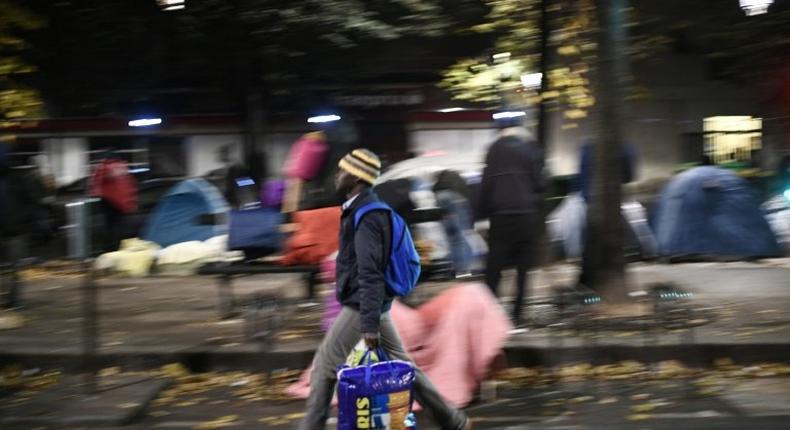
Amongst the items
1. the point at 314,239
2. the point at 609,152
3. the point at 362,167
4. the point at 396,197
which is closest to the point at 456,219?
the point at 396,197

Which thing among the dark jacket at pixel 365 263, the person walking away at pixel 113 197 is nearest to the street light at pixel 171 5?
the person walking away at pixel 113 197

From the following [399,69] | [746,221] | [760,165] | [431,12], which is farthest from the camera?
[399,69]

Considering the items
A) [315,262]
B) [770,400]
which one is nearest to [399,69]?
[315,262]

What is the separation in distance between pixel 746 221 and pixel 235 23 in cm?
902

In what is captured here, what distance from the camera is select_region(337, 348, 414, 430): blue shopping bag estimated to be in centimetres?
532

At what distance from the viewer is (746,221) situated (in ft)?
40.7

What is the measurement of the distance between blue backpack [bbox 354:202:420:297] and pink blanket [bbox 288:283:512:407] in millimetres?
1438

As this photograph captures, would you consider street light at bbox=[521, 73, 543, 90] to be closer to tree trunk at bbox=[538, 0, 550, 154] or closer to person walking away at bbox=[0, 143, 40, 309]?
tree trunk at bbox=[538, 0, 550, 154]

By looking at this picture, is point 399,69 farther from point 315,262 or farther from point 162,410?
point 162,410

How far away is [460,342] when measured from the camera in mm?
7062

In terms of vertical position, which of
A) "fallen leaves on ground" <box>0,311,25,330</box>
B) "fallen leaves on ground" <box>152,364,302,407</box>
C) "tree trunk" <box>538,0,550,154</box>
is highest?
"tree trunk" <box>538,0,550,154</box>

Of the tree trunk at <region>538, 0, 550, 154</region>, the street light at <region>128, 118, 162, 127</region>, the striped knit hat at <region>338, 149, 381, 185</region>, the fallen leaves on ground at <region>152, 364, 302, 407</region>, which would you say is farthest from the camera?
the street light at <region>128, 118, 162, 127</region>

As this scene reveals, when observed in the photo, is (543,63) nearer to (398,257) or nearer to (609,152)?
(609,152)

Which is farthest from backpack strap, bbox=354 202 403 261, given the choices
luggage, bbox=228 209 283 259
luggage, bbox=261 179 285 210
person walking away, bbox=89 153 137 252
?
person walking away, bbox=89 153 137 252
